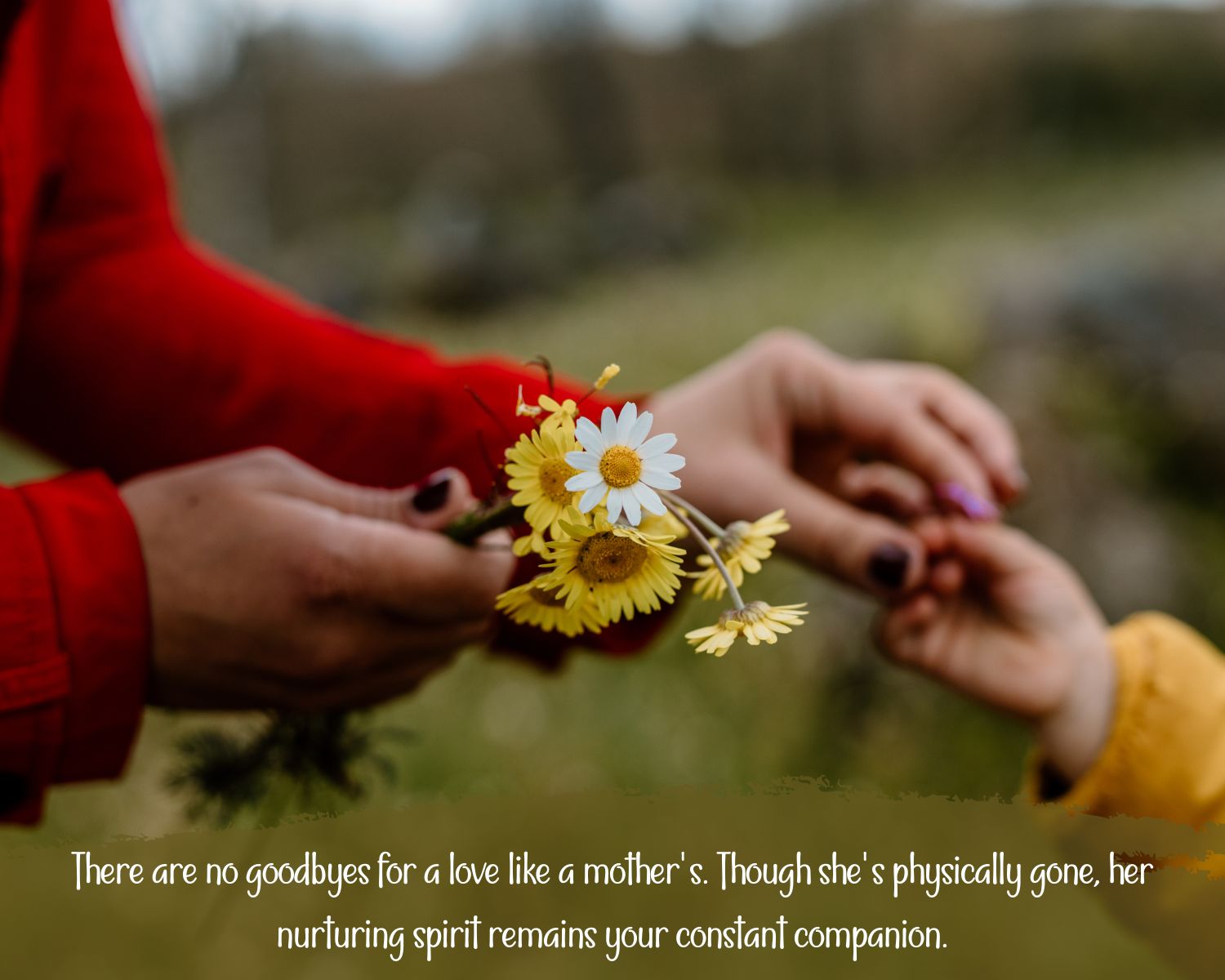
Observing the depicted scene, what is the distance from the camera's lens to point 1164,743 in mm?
1176

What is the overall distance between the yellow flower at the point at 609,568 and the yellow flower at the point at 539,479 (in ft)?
0.05

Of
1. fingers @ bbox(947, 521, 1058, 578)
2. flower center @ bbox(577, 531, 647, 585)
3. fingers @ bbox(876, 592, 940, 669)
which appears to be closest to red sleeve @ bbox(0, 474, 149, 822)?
flower center @ bbox(577, 531, 647, 585)

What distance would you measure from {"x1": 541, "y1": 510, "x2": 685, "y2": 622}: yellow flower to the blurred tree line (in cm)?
1096

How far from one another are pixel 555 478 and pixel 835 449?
0.84 m

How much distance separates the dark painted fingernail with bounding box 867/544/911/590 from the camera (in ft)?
3.55

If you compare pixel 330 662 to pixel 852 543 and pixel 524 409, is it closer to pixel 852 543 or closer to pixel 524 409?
pixel 524 409

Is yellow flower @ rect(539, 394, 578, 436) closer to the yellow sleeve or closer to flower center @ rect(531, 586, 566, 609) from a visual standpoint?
flower center @ rect(531, 586, 566, 609)

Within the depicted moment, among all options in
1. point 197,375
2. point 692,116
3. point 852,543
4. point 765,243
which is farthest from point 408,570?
point 692,116

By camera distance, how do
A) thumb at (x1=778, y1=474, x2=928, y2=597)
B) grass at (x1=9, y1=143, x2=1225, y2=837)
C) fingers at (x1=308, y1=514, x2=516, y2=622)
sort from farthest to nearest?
grass at (x1=9, y1=143, x2=1225, y2=837), thumb at (x1=778, y1=474, x2=928, y2=597), fingers at (x1=308, y1=514, x2=516, y2=622)

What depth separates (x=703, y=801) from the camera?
0.99 meters

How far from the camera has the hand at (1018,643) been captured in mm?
1229

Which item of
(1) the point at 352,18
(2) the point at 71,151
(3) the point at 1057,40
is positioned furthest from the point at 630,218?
(2) the point at 71,151

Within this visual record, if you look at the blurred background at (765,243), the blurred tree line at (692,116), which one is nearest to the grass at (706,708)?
the blurred background at (765,243)

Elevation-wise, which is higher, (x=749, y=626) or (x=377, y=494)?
(x=377, y=494)
